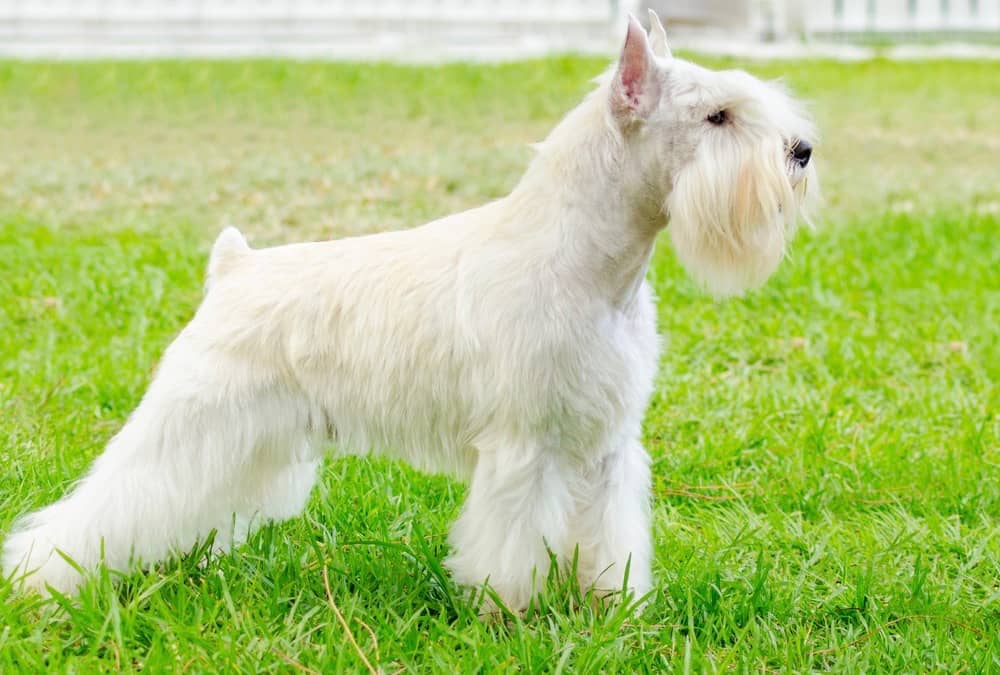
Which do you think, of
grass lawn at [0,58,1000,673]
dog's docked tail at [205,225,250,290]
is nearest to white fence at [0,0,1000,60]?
grass lawn at [0,58,1000,673]

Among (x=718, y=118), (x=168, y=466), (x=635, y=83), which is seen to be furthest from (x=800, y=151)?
(x=168, y=466)

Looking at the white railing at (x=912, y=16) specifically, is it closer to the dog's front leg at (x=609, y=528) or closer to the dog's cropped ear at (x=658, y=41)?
the dog's cropped ear at (x=658, y=41)

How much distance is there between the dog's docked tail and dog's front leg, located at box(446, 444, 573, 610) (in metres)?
1.07

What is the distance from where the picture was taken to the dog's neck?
139 inches

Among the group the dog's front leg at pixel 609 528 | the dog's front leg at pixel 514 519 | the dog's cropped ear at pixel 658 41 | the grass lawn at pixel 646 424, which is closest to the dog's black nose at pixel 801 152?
the dog's cropped ear at pixel 658 41

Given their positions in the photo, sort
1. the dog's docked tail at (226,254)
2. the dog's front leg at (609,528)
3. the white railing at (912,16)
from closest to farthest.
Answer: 1. the dog's front leg at (609,528)
2. the dog's docked tail at (226,254)
3. the white railing at (912,16)

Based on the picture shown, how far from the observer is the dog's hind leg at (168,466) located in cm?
371

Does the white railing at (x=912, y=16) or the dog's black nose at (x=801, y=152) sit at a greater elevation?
the dog's black nose at (x=801, y=152)

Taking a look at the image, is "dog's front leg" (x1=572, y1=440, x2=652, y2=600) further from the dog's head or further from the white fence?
the white fence

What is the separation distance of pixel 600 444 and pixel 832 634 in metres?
0.90

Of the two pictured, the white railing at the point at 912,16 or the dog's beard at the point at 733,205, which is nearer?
the dog's beard at the point at 733,205

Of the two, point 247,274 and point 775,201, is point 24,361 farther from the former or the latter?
point 775,201

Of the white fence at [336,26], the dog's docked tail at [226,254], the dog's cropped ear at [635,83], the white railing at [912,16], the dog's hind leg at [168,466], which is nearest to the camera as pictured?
the dog's cropped ear at [635,83]

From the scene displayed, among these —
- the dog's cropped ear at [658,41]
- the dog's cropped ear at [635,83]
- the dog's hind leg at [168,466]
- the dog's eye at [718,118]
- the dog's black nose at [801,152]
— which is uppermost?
the dog's cropped ear at [658,41]
